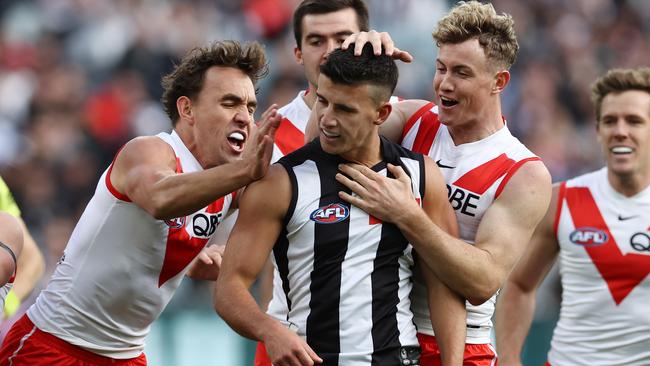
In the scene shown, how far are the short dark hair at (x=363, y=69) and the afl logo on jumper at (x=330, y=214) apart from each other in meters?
0.50

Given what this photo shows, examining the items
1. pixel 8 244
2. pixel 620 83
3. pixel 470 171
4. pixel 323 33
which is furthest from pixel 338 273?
pixel 620 83

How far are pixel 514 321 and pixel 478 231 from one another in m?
2.03

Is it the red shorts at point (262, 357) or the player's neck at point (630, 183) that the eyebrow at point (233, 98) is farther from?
the player's neck at point (630, 183)

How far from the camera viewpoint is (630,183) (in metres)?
7.09

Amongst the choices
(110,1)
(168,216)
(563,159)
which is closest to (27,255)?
(168,216)

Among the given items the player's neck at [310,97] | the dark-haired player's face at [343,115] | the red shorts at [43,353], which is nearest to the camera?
the dark-haired player's face at [343,115]

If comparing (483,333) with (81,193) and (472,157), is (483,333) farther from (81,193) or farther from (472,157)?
(81,193)

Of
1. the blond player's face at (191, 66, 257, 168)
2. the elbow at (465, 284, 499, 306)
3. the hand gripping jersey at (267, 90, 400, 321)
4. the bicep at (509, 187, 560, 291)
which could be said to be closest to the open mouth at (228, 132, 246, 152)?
the blond player's face at (191, 66, 257, 168)

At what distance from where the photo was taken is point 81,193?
11.1 meters

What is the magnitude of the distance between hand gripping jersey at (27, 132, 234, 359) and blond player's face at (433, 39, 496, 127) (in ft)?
4.11

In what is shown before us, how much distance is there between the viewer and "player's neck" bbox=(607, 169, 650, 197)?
706cm

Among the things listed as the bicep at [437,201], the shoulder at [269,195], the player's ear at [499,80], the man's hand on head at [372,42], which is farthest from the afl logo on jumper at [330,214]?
the player's ear at [499,80]

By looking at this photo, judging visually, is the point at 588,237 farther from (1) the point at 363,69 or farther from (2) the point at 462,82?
(1) the point at 363,69

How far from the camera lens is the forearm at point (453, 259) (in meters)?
4.90
